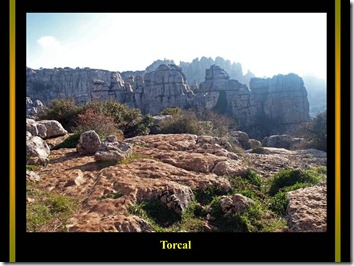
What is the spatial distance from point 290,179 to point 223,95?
40.9m

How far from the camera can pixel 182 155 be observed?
7473mm

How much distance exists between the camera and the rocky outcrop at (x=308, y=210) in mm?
3850

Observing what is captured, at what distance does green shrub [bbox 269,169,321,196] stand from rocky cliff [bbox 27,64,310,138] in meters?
32.2

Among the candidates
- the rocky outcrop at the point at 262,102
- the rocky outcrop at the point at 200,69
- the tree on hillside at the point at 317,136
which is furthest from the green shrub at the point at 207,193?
the rocky outcrop at the point at 200,69

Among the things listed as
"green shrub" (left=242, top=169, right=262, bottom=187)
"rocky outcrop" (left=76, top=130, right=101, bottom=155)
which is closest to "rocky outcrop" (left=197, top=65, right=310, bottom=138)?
"rocky outcrop" (left=76, top=130, right=101, bottom=155)

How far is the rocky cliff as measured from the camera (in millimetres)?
41625

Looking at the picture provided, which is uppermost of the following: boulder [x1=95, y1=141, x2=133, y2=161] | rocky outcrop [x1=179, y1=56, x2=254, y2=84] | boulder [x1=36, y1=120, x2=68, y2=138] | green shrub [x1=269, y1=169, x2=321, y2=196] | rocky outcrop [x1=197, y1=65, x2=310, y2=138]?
rocky outcrop [x1=179, y1=56, x2=254, y2=84]

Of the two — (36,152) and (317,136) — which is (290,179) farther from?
(317,136)

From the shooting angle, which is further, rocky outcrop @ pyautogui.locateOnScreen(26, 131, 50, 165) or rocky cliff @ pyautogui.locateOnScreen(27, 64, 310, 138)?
rocky cliff @ pyautogui.locateOnScreen(27, 64, 310, 138)

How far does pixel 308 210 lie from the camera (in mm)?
4250
